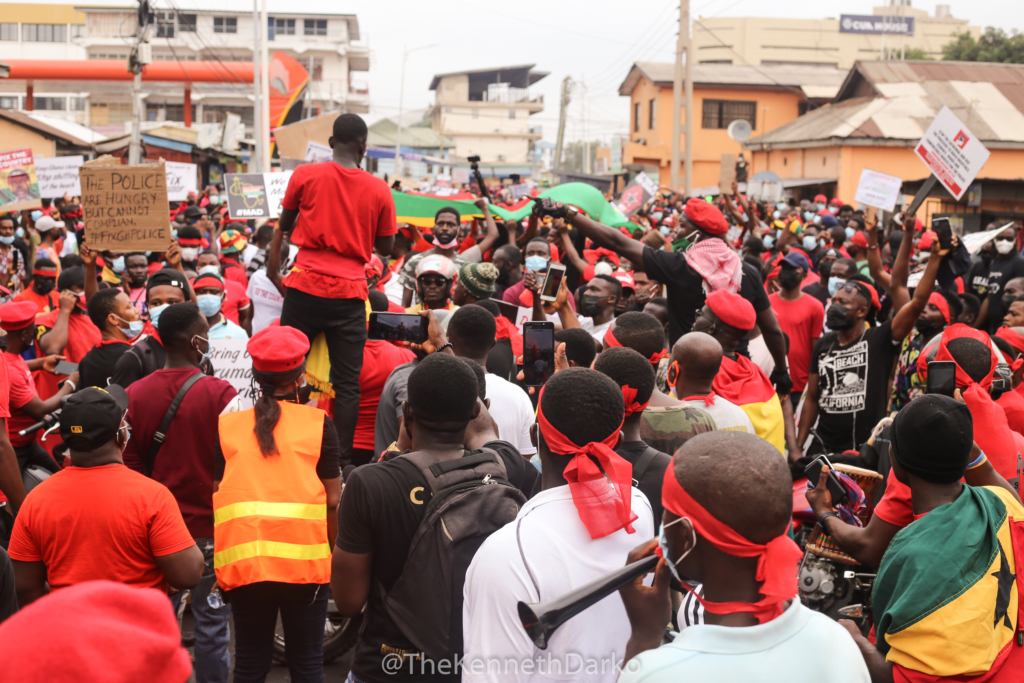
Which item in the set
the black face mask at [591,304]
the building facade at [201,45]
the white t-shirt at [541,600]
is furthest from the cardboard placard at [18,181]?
the building facade at [201,45]

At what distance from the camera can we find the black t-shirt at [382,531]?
111 inches

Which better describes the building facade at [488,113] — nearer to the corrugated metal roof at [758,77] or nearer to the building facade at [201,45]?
the building facade at [201,45]

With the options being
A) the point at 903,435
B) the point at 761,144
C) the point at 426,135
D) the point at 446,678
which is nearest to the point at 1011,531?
the point at 903,435

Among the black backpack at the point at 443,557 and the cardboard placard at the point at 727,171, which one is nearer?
the black backpack at the point at 443,557

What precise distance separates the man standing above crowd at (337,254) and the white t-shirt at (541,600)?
2960mm

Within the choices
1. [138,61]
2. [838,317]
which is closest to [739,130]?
[138,61]

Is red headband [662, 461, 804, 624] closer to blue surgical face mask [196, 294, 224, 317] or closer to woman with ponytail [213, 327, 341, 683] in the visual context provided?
woman with ponytail [213, 327, 341, 683]

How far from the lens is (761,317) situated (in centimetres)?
596

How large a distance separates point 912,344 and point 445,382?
4.60m

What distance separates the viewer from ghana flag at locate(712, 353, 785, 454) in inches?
187

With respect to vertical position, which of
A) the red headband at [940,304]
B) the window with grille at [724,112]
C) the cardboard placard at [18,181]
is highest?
the window with grille at [724,112]

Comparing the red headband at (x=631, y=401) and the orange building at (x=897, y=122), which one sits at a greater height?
the orange building at (x=897, y=122)

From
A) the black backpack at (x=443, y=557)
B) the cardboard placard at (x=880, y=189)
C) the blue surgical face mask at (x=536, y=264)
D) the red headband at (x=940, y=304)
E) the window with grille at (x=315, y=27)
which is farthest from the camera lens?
the window with grille at (x=315, y=27)

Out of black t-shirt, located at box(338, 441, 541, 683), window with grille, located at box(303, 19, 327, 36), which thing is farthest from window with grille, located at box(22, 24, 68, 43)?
black t-shirt, located at box(338, 441, 541, 683)
